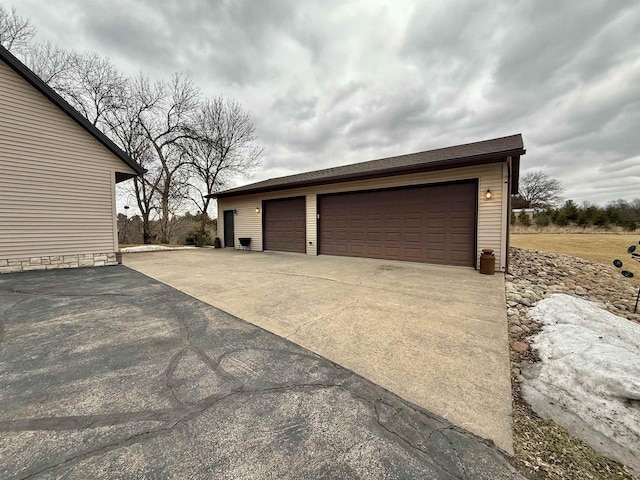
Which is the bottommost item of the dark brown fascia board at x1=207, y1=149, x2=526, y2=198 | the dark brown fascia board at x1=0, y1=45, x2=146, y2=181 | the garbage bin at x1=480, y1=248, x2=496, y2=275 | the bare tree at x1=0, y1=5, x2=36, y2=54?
the garbage bin at x1=480, y1=248, x2=496, y2=275

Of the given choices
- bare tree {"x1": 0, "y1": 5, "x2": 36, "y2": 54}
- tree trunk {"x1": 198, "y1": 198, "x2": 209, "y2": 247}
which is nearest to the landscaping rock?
tree trunk {"x1": 198, "y1": 198, "x2": 209, "y2": 247}

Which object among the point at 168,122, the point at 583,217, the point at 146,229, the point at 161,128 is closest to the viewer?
the point at 168,122

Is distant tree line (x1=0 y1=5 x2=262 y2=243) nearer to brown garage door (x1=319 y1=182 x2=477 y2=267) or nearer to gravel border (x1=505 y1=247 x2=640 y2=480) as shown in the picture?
brown garage door (x1=319 y1=182 x2=477 y2=267)

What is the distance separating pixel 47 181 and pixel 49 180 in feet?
0.16

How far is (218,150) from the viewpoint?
1588 cm

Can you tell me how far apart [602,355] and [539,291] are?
134 inches

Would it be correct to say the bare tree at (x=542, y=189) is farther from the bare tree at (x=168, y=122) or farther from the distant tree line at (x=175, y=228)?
the bare tree at (x=168, y=122)

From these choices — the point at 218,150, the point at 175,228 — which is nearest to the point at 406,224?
the point at 218,150

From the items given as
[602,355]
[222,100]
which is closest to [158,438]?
[602,355]

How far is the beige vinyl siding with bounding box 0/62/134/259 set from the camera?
6.13m

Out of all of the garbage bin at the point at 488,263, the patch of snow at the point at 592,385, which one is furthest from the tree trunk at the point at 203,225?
the patch of snow at the point at 592,385

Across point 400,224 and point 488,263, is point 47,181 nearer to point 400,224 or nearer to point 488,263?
point 400,224

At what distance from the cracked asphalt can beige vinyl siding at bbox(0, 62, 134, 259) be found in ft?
17.5

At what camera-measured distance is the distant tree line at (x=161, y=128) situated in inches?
507
